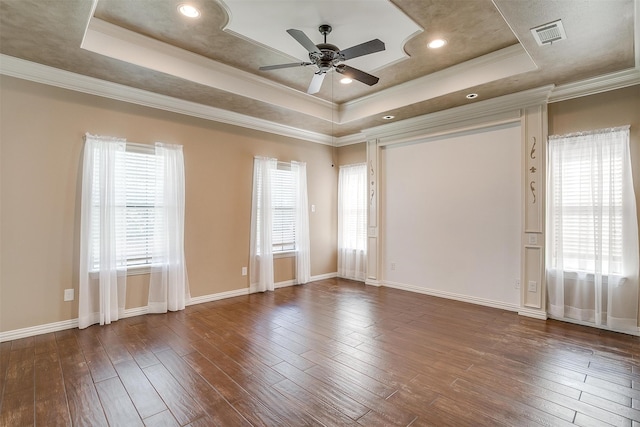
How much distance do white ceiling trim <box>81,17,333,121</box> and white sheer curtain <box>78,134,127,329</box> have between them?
1072mm

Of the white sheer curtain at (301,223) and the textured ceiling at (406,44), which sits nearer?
the textured ceiling at (406,44)

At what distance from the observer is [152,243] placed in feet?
13.8

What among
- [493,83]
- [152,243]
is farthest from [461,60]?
[152,243]

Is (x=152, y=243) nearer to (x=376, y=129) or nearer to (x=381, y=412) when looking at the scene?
(x=381, y=412)

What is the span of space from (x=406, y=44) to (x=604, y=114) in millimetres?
2508

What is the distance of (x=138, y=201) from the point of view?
4.08 metres

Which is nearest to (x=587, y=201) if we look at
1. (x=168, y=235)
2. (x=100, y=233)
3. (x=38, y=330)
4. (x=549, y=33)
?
(x=549, y=33)

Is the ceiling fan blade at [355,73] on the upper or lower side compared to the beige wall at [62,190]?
upper

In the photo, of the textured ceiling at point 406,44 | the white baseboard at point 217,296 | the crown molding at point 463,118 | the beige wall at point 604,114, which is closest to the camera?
the textured ceiling at point 406,44

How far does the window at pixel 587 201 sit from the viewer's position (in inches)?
140

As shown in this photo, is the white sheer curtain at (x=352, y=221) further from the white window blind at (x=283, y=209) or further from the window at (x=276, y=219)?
the white window blind at (x=283, y=209)

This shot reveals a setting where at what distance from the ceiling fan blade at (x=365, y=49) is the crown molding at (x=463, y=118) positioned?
2.43 metres

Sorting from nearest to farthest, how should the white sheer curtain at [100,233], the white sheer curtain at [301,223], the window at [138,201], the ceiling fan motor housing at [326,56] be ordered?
the ceiling fan motor housing at [326,56], the white sheer curtain at [100,233], the window at [138,201], the white sheer curtain at [301,223]

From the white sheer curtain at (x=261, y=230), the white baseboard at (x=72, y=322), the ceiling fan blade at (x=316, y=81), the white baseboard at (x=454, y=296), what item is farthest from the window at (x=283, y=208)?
the ceiling fan blade at (x=316, y=81)
